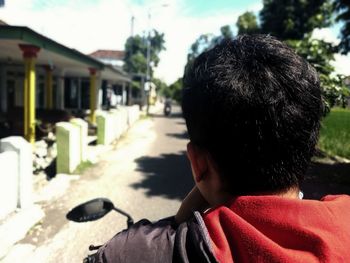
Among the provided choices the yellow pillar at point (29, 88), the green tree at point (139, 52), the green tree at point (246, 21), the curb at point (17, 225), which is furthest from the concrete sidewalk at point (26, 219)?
the green tree at point (139, 52)

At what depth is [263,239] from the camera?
0.99 m

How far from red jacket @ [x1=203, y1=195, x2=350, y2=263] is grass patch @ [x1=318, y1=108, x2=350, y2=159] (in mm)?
7915

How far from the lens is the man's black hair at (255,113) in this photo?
3.53ft

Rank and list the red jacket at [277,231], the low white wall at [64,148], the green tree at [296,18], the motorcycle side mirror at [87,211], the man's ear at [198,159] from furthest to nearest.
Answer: the green tree at [296,18] → the low white wall at [64,148] → the motorcycle side mirror at [87,211] → the man's ear at [198,159] → the red jacket at [277,231]

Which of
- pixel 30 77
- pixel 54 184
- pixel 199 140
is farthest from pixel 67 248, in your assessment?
pixel 30 77

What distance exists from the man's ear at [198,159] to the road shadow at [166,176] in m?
6.29

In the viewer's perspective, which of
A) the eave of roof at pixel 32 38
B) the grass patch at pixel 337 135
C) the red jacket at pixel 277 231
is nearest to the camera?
the red jacket at pixel 277 231

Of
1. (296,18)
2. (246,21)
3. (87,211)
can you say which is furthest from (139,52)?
(87,211)

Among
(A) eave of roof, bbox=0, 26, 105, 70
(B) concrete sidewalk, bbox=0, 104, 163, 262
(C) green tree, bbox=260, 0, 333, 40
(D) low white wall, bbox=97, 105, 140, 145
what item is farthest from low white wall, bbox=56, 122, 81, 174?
(C) green tree, bbox=260, 0, 333, 40

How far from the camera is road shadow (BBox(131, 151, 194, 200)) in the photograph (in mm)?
7922

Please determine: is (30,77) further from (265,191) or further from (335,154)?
(265,191)

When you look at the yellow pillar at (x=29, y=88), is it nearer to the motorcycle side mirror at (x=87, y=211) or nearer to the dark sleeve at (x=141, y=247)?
the motorcycle side mirror at (x=87, y=211)

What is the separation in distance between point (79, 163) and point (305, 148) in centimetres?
888

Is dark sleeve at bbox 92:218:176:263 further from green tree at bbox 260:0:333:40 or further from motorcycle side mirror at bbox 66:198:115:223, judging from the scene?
green tree at bbox 260:0:333:40
